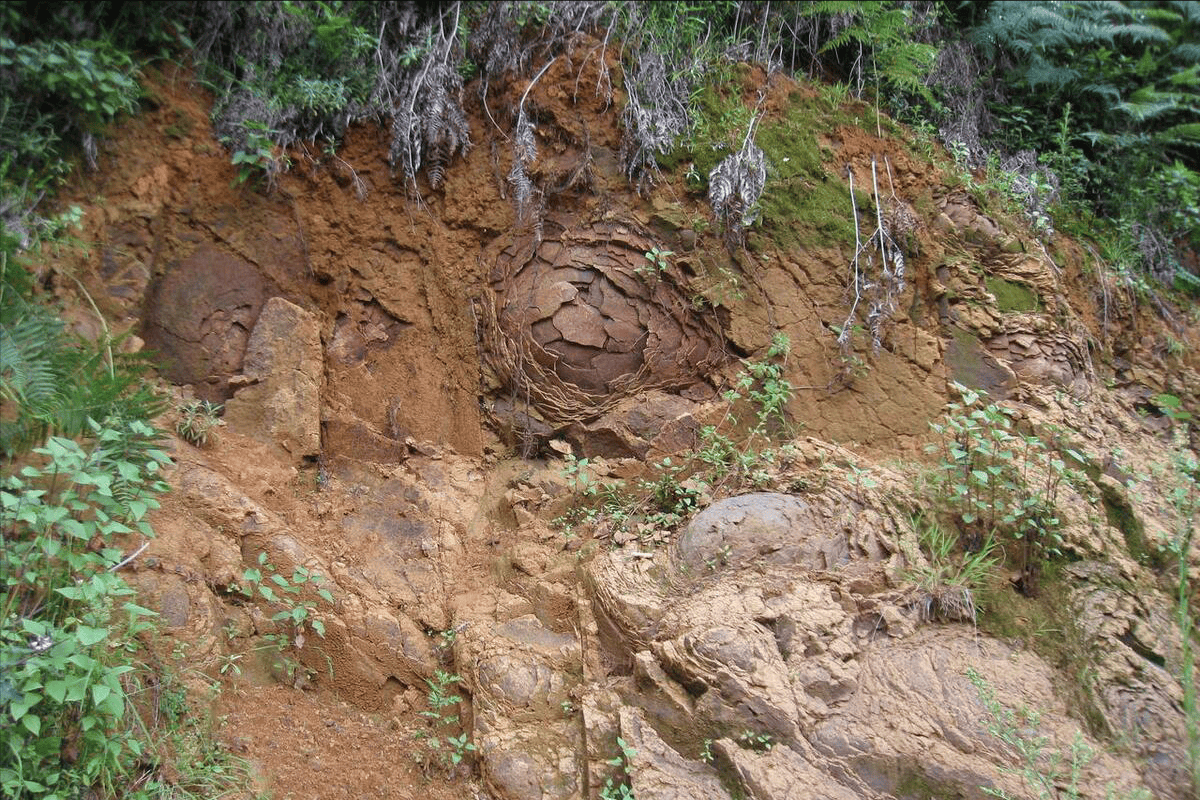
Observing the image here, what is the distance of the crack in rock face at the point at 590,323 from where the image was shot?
468 centimetres

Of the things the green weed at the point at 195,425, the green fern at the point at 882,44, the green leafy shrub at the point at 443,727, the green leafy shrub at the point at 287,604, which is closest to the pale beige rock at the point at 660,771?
the green leafy shrub at the point at 443,727

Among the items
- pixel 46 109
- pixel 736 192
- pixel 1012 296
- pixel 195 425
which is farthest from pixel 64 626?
pixel 1012 296

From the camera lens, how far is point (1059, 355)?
4.75m

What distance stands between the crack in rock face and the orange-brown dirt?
131 millimetres

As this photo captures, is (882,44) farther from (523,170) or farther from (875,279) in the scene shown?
(523,170)

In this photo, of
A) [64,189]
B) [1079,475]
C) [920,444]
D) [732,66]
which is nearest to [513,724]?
[920,444]

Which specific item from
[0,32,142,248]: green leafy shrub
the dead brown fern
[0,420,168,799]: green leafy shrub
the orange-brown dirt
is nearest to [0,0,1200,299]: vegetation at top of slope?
[0,32,142,248]: green leafy shrub

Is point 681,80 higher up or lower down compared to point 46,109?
higher up

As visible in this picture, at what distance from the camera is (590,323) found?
471 cm

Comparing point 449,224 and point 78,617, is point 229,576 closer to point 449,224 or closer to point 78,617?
point 78,617

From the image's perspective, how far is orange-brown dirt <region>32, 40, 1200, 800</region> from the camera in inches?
165

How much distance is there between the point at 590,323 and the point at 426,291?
3.41 feet

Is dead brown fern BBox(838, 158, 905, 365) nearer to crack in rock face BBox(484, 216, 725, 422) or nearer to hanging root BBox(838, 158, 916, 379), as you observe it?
hanging root BBox(838, 158, 916, 379)

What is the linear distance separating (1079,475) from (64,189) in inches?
215
